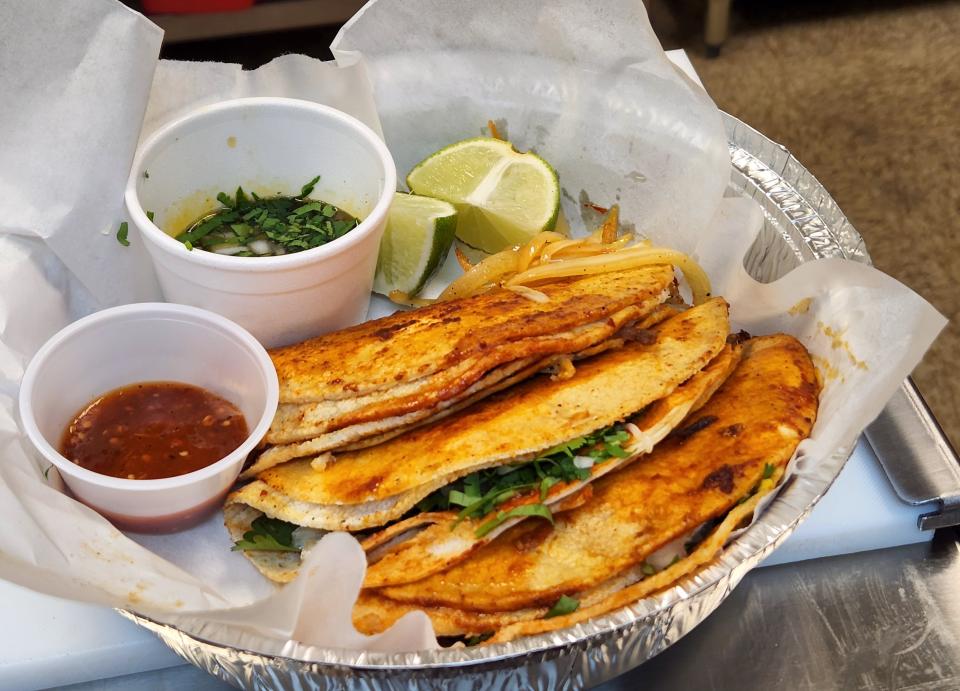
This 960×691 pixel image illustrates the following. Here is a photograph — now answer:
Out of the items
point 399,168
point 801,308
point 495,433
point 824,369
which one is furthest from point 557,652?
point 399,168

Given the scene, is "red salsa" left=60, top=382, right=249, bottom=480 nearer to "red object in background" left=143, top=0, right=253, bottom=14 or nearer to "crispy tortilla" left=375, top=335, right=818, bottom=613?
"crispy tortilla" left=375, top=335, right=818, bottom=613

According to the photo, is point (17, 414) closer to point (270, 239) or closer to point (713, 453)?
point (270, 239)

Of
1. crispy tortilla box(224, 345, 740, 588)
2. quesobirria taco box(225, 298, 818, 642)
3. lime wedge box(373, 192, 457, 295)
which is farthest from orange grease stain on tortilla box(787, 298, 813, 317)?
lime wedge box(373, 192, 457, 295)

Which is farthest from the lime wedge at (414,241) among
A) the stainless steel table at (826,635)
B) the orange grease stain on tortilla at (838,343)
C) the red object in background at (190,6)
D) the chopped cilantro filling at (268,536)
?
the red object in background at (190,6)

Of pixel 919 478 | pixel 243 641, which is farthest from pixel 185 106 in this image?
pixel 919 478

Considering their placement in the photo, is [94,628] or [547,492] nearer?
[547,492]

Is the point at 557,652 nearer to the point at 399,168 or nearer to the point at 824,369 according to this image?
the point at 824,369
